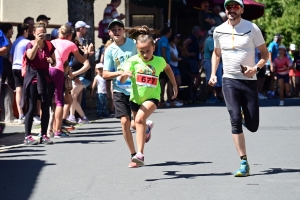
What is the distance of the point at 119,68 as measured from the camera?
10.1 meters

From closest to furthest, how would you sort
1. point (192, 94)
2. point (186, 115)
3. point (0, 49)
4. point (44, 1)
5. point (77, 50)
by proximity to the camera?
point (0, 49) < point (77, 50) < point (186, 115) < point (192, 94) < point (44, 1)

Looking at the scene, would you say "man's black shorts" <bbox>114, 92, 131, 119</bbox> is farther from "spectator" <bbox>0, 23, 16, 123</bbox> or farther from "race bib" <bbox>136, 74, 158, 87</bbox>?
"spectator" <bbox>0, 23, 16, 123</bbox>

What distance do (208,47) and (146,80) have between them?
479 inches

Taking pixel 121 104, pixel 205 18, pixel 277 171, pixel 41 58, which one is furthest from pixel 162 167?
pixel 205 18

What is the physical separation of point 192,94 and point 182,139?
9.53 metres

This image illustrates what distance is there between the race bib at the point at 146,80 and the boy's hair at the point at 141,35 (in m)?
0.40

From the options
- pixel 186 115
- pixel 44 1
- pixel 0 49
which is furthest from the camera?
pixel 44 1

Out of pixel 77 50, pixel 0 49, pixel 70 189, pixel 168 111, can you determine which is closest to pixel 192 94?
pixel 168 111

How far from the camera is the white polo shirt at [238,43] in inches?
362

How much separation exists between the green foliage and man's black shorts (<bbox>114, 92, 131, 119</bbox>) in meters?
23.0

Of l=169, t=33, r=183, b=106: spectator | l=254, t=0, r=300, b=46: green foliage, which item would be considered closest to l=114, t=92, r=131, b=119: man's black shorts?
l=169, t=33, r=183, b=106: spectator

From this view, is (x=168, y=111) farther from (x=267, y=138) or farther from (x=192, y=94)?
(x=267, y=138)

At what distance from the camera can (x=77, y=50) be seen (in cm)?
1377

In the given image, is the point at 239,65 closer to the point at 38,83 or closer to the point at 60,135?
the point at 38,83
